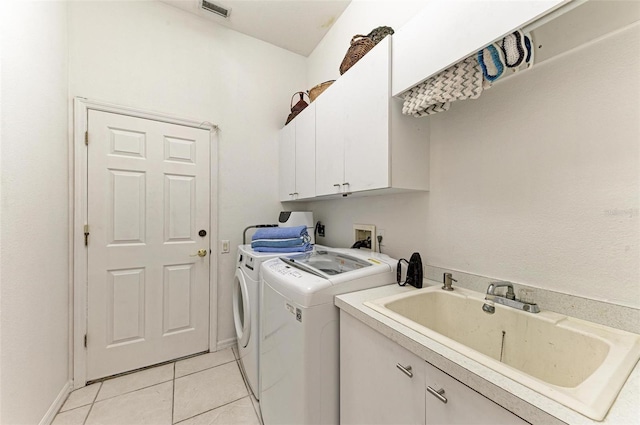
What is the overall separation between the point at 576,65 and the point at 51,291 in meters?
2.92

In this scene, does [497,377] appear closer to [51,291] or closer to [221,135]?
[51,291]

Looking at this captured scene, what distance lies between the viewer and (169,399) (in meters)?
1.72

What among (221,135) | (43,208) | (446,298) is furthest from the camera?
(221,135)

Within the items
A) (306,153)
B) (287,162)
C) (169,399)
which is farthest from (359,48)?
(169,399)

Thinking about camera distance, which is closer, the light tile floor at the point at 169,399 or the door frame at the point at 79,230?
the light tile floor at the point at 169,399

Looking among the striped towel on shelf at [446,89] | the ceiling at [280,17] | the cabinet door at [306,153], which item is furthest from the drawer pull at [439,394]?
the ceiling at [280,17]

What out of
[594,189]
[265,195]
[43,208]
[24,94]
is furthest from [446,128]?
[43,208]

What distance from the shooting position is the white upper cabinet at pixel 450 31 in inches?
31.4

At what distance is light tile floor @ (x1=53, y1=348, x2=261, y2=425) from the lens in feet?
5.10

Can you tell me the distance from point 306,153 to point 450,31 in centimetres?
127

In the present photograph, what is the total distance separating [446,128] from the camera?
1.37m

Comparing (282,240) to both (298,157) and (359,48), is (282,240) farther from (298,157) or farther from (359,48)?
(359,48)

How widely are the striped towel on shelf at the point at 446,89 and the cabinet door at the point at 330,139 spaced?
1.68 feet

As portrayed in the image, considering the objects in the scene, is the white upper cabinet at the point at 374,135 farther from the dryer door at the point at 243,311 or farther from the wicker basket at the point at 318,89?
the dryer door at the point at 243,311
